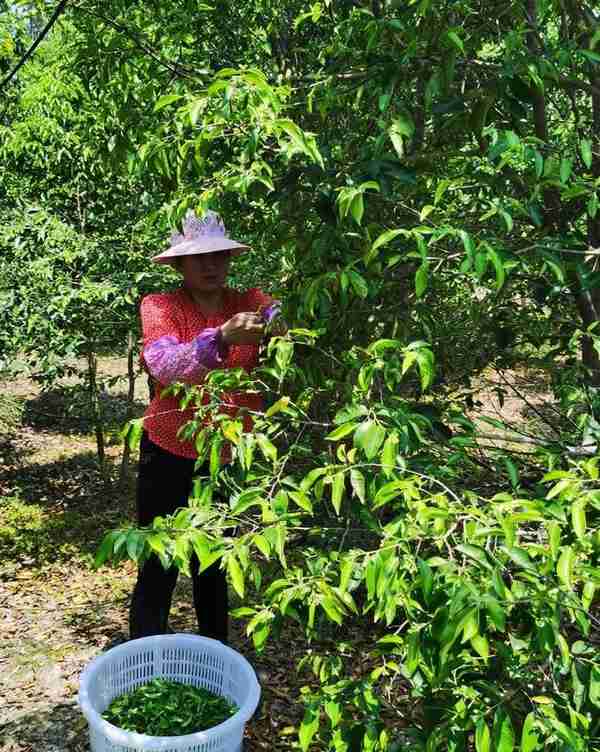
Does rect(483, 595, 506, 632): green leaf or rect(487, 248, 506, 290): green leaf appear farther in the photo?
rect(487, 248, 506, 290): green leaf

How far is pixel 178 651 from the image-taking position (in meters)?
2.73

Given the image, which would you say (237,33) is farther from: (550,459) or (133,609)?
(550,459)

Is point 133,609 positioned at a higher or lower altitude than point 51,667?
higher

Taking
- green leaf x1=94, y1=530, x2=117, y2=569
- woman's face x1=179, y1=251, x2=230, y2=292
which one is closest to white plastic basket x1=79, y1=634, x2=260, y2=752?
green leaf x1=94, y1=530, x2=117, y2=569

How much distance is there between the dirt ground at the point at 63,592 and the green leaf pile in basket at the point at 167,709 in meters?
0.68

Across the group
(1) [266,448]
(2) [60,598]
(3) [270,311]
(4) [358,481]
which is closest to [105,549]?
(1) [266,448]

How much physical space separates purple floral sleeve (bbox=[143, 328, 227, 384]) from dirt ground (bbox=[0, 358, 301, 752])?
65.2 inches

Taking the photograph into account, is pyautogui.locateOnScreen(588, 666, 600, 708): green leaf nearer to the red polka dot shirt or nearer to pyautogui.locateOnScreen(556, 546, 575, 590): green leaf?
pyautogui.locateOnScreen(556, 546, 575, 590): green leaf

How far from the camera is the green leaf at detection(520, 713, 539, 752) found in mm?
1368

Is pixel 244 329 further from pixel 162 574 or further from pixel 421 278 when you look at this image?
pixel 162 574

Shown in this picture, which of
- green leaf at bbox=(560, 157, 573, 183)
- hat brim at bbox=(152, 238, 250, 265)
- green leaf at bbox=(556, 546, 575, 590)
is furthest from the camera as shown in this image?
hat brim at bbox=(152, 238, 250, 265)

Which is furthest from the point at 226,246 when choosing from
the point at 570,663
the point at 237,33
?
the point at 237,33

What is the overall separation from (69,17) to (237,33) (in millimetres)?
996

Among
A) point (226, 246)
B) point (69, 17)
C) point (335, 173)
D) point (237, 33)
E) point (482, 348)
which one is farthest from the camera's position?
point (237, 33)
